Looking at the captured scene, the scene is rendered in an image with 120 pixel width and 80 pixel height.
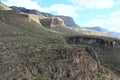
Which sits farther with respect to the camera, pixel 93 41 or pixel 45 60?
pixel 93 41

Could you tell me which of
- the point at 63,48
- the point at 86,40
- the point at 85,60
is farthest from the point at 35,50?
the point at 86,40

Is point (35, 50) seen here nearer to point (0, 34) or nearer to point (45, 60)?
point (45, 60)

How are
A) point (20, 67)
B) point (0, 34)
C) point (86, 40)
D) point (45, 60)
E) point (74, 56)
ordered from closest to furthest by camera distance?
1. point (20, 67)
2. point (45, 60)
3. point (74, 56)
4. point (0, 34)
5. point (86, 40)

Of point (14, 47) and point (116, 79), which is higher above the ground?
point (14, 47)

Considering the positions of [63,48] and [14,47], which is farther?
[63,48]

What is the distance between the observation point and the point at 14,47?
110 meters

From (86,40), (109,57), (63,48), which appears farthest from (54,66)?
(86,40)

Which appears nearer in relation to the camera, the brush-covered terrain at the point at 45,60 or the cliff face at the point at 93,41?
the brush-covered terrain at the point at 45,60

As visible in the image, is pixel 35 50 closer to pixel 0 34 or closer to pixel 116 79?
pixel 0 34

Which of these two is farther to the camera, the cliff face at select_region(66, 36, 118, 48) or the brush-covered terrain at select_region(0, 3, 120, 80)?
the cliff face at select_region(66, 36, 118, 48)

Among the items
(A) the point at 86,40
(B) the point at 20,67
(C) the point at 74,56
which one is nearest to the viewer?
(B) the point at 20,67

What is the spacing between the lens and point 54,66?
362ft

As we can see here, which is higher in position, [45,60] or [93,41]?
[45,60]

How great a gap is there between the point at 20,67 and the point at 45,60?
10382 millimetres
